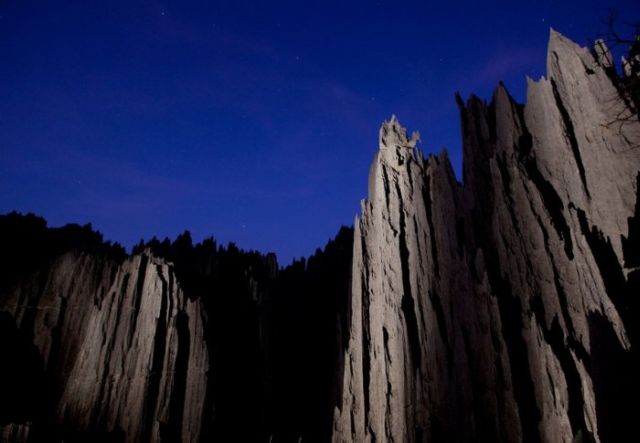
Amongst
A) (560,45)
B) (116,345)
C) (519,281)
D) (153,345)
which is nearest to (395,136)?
(560,45)

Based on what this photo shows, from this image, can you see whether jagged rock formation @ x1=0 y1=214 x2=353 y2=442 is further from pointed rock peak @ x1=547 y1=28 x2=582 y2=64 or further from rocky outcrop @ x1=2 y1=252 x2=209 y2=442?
pointed rock peak @ x1=547 y1=28 x2=582 y2=64

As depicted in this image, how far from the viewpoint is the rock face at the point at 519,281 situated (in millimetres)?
6457

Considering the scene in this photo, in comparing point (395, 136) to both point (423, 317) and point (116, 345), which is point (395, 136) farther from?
point (116, 345)

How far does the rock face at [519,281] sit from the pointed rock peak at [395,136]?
7.11 feet

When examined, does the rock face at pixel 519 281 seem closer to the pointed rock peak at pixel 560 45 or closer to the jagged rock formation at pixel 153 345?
the pointed rock peak at pixel 560 45

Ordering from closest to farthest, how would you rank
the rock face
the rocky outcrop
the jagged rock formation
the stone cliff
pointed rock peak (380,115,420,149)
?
the rock face, the stone cliff, pointed rock peak (380,115,420,149), the rocky outcrop, the jagged rock formation

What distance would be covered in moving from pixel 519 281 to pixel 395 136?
886cm

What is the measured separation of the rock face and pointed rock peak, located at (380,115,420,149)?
217cm

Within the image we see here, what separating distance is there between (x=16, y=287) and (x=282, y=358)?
20134 millimetres

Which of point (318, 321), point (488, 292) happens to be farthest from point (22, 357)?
point (488, 292)

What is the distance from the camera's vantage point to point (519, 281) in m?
8.30

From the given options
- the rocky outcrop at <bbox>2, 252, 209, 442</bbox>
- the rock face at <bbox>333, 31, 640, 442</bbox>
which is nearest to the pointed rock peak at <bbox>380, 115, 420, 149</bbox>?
the rock face at <bbox>333, 31, 640, 442</bbox>

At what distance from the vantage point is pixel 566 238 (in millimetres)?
7594

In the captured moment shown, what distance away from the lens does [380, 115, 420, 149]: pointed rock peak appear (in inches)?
590
